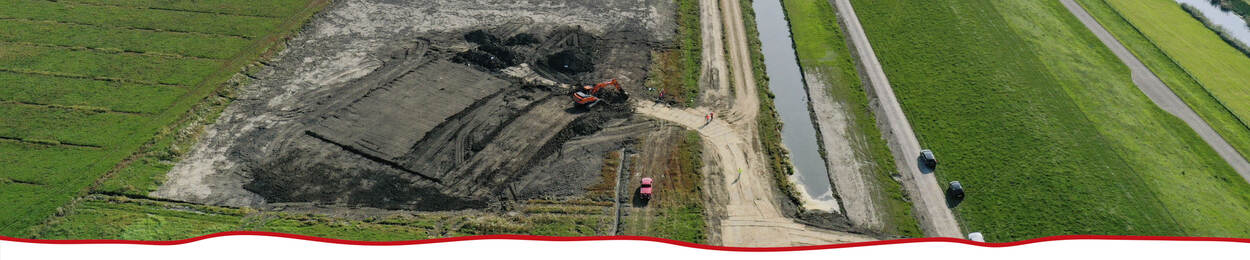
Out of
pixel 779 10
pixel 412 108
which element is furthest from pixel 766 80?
pixel 412 108

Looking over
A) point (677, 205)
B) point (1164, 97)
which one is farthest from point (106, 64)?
point (1164, 97)

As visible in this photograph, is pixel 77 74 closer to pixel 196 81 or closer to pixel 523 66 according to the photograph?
pixel 196 81

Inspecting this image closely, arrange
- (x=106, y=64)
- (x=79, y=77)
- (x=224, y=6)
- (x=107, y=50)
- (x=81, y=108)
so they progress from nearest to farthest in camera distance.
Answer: (x=81, y=108)
(x=79, y=77)
(x=106, y=64)
(x=107, y=50)
(x=224, y=6)

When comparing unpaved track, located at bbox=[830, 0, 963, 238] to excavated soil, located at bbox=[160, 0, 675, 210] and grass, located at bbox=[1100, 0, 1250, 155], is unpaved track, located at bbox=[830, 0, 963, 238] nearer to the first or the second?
excavated soil, located at bbox=[160, 0, 675, 210]

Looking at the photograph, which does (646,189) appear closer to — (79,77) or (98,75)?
(98,75)

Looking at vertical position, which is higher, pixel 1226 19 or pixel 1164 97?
pixel 1164 97

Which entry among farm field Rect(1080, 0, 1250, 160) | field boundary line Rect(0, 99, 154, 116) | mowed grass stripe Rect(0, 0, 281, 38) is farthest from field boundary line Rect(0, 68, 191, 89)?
farm field Rect(1080, 0, 1250, 160)
